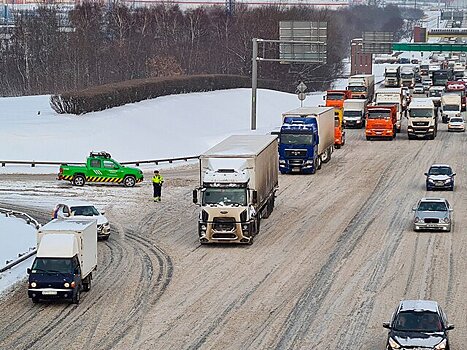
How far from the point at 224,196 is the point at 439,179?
1741 centimetres

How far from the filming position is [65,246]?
30.5 metres

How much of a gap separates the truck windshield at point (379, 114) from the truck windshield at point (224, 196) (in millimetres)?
38586

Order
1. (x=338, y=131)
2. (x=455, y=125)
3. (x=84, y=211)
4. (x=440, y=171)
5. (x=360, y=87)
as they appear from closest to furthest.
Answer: (x=84, y=211)
(x=440, y=171)
(x=338, y=131)
(x=455, y=125)
(x=360, y=87)

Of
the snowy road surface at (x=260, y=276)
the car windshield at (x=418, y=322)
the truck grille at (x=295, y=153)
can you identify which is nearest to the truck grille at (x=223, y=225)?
the snowy road surface at (x=260, y=276)

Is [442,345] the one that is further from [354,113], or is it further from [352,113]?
[352,113]

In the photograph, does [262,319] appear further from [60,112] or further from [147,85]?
[147,85]

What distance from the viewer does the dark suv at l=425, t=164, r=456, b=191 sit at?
2060 inches

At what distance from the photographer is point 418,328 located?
80.4 ft

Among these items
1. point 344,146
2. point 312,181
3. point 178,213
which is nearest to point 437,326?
point 178,213

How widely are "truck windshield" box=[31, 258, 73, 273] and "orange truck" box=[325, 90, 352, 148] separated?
136 ft

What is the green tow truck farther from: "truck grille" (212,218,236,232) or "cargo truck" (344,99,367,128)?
"cargo truck" (344,99,367,128)

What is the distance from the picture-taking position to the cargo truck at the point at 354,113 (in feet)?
276

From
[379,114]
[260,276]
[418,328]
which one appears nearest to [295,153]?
[379,114]

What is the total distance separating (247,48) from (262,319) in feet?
319
